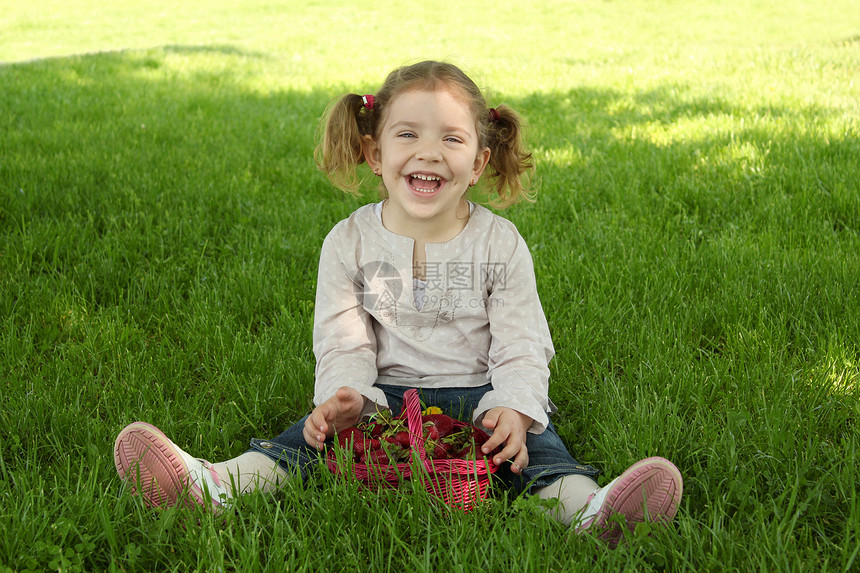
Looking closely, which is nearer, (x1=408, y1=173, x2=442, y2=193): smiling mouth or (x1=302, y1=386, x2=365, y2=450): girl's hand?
(x1=302, y1=386, x2=365, y2=450): girl's hand

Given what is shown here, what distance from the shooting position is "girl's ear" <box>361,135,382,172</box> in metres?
2.53

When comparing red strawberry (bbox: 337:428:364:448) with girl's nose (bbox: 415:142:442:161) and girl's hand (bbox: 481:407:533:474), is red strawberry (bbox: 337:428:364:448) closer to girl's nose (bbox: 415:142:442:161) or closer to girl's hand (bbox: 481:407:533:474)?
girl's hand (bbox: 481:407:533:474)

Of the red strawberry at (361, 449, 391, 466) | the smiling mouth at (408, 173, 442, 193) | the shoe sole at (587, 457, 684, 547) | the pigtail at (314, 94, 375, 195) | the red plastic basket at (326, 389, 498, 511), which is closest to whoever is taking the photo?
the shoe sole at (587, 457, 684, 547)

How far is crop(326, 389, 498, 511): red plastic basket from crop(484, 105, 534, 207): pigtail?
986 mm

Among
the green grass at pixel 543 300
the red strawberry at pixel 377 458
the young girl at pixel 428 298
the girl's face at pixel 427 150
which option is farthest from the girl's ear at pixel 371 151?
the red strawberry at pixel 377 458

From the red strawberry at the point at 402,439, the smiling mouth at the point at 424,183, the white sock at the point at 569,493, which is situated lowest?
the white sock at the point at 569,493

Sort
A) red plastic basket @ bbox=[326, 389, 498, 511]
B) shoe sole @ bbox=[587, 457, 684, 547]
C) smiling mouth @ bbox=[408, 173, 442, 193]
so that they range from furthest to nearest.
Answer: smiling mouth @ bbox=[408, 173, 442, 193] → red plastic basket @ bbox=[326, 389, 498, 511] → shoe sole @ bbox=[587, 457, 684, 547]

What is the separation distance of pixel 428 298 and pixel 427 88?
65cm

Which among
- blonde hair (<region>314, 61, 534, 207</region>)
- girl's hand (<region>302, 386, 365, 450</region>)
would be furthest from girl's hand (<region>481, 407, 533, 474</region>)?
blonde hair (<region>314, 61, 534, 207</region>)

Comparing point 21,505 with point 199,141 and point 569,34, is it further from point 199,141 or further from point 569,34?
point 569,34

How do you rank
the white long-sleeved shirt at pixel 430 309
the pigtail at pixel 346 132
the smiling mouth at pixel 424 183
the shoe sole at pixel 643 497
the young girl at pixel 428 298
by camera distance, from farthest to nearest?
the pigtail at pixel 346 132 → the white long-sleeved shirt at pixel 430 309 → the smiling mouth at pixel 424 183 → the young girl at pixel 428 298 → the shoe sole at pixel 643 497

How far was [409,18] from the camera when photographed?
19422 mm

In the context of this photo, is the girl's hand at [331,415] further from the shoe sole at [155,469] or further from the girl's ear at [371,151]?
the girl's ear at [371,151]

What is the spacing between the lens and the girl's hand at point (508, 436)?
208 centimetres
